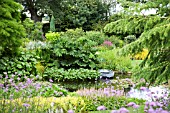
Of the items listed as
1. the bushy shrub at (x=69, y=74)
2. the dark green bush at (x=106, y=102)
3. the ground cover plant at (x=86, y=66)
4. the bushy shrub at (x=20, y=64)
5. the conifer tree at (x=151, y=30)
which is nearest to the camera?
the conifer tree at (x=151, y=30)

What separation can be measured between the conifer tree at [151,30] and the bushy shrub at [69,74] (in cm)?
612

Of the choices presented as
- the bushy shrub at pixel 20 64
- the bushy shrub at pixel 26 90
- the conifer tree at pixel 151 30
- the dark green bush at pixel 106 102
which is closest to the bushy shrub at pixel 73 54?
the bushy shrub at pixel 20 64

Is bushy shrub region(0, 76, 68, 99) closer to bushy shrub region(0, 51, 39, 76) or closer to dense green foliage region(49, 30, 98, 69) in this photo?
bushy shrub region(0, 51, 39, 76)

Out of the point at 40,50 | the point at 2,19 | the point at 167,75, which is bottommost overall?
the point at 40,50

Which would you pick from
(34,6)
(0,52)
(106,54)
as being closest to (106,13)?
(34,6)

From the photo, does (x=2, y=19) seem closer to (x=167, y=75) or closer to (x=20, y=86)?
(x=20, y=86)

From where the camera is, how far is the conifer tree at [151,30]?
2.94 m

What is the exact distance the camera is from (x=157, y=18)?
119 inches

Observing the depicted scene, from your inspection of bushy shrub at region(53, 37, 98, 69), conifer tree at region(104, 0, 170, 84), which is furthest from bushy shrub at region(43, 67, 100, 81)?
conifer tree at region(104, 0, 170, 84)

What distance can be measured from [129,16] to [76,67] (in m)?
7.68

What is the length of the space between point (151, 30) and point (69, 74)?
23.7 feet

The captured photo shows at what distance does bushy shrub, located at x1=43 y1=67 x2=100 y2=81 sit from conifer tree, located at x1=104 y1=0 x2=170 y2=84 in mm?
6116

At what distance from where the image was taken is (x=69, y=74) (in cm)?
988

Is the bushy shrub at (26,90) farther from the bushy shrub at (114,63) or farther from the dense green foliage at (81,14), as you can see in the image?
the dense green foliage at (81,14)
